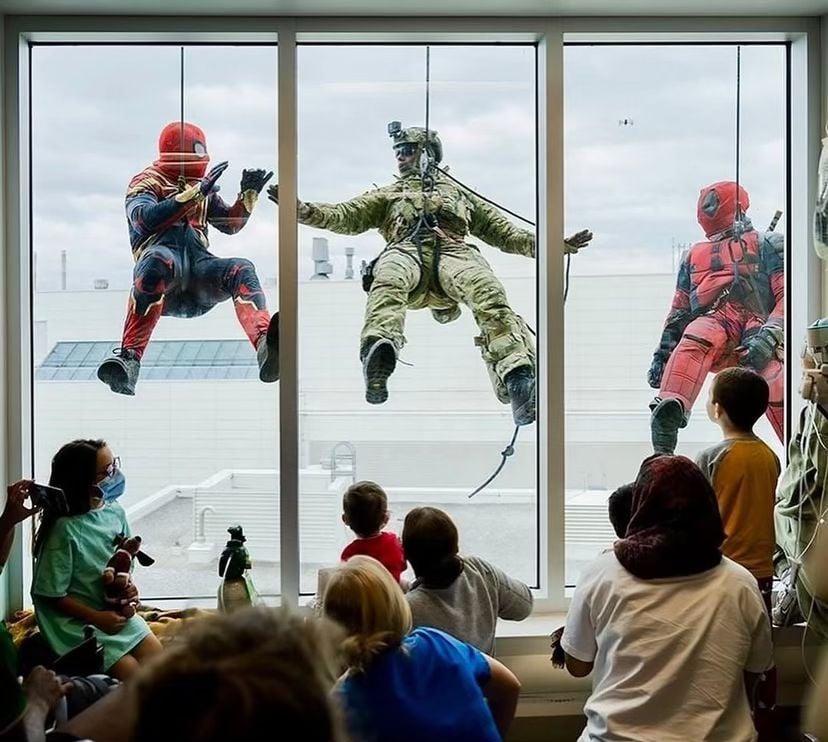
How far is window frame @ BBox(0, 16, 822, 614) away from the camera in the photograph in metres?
2.53

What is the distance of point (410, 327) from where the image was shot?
2670 millimetres

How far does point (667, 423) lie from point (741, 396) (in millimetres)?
480

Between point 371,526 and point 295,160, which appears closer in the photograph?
point 371,526

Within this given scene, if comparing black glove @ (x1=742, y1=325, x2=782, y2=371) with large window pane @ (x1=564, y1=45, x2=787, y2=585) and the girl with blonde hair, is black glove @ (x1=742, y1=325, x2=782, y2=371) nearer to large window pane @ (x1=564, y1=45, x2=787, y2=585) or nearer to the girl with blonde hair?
large window pane @ (x1=564, y1=45, x2=787, y2=585)

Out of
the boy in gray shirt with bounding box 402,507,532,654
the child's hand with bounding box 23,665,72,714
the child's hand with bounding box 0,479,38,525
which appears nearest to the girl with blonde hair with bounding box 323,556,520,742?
the boy in gray shirt with bounding box 402,507,532,654

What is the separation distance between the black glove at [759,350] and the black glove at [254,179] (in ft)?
5.11

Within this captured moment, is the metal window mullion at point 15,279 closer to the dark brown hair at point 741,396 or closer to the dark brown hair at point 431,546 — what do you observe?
the dark brown hair at point 431,546

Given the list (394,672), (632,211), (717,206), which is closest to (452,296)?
(632,211)

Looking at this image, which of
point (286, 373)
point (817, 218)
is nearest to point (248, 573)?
point (286, 373)

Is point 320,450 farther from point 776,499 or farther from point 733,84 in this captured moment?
point 733,84

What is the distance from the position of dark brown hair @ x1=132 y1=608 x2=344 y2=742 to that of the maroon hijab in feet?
3.48

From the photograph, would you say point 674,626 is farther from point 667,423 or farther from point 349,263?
point 349,263

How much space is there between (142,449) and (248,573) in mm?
506

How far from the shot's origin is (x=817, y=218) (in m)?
2.49
